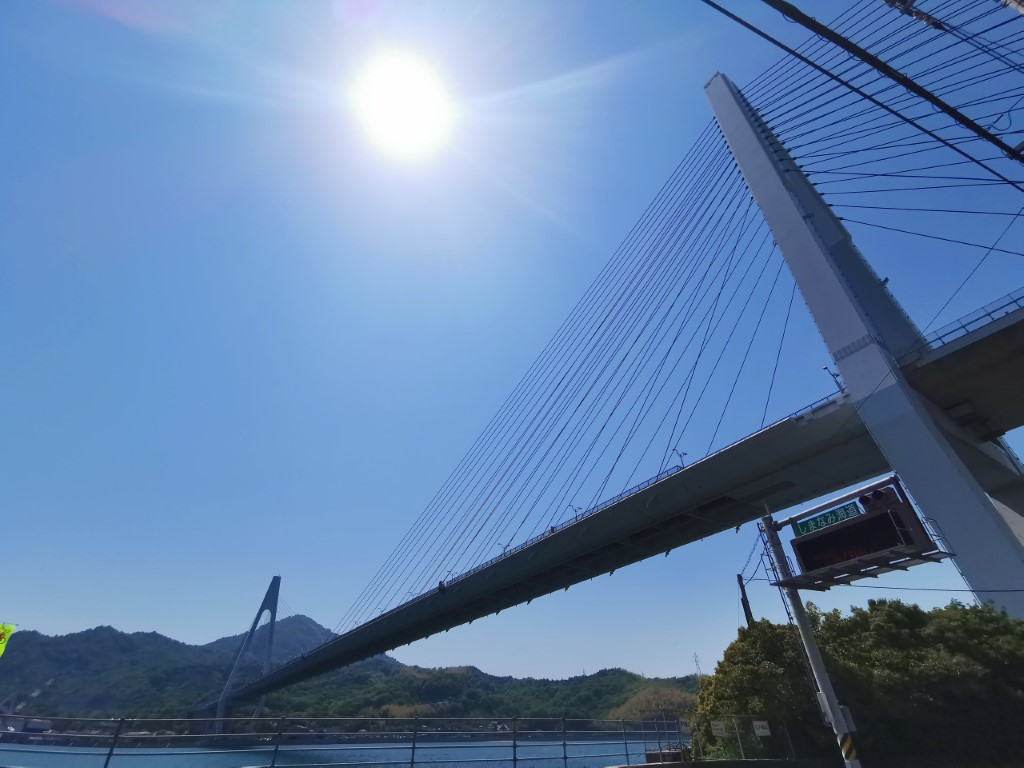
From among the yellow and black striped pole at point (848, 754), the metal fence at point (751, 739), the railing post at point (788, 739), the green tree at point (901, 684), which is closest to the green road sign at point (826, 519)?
the green tree at point (901, 684)

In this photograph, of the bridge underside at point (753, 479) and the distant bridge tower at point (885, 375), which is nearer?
the distant bridge tower at point (885, 375)

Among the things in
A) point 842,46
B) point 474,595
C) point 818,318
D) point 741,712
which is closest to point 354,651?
point 474,595

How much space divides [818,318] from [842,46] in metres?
19.0

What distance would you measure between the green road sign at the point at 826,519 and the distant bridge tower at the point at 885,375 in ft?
6.92

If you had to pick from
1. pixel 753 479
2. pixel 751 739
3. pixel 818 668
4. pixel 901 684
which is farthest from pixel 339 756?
pixel 901 684

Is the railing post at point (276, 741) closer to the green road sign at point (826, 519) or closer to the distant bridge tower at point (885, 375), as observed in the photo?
the green road sign at point (826, 519)

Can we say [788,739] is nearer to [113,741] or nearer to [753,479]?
[753,479]

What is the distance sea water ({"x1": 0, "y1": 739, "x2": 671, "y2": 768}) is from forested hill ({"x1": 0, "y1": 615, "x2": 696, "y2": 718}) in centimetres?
2586

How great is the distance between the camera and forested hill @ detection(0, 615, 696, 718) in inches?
2232

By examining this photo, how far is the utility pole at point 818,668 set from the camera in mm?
13373

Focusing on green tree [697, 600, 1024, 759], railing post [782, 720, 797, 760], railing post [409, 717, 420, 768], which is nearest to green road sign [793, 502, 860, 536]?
green tree [697, 600, 1024, 759]

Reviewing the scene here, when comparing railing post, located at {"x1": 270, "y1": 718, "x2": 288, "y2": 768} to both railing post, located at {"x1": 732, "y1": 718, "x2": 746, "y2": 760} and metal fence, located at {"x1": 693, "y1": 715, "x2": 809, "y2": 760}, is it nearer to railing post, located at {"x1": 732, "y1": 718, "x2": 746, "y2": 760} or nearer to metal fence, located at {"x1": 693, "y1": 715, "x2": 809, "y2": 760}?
metal fence, located at {"x1": 693, "y1": 715, "x2": 809, "y2": 760}

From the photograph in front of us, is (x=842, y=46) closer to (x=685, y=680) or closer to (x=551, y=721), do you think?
(x=551, y=721)

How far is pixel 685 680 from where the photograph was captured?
95312mm
